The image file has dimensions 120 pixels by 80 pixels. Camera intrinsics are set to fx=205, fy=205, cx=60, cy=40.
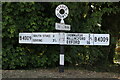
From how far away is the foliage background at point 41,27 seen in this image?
6.91m

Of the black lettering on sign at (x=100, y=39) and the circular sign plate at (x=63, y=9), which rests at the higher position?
the circular sign plate at (x=63, y=9)

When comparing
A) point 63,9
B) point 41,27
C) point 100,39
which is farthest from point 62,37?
point 100,39

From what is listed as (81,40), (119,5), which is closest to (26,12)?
(81,40)

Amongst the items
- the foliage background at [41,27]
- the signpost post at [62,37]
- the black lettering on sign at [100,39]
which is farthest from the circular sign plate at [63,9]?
the black lettering on sign at [100,39]

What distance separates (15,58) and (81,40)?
241 cm

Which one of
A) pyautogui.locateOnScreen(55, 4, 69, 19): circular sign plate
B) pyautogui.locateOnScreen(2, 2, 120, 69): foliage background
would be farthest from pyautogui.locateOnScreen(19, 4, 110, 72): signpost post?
pyautogui.locateOnScreen(2, 2, 120, 69): foliage background

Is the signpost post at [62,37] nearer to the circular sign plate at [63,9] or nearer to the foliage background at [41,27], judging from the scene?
the circular sign plate at [63,9]

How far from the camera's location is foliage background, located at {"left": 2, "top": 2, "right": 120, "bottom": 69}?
6.91 metres

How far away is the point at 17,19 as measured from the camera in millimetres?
7047

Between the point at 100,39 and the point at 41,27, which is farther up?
the point at 41,27

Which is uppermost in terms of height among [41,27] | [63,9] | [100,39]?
[63,9]

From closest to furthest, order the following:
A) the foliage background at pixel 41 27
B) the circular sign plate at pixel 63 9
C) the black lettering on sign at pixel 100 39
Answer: the circular sign plate at pixel 63 9 → the black lettering on sign at pixel 100 39 → the foliage background at pixel 41 27

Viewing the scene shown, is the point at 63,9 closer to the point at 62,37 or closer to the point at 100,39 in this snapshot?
the point at 62,37

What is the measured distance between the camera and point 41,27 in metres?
7.13
